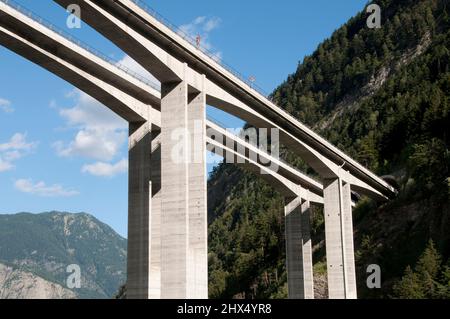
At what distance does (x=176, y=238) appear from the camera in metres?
31.4

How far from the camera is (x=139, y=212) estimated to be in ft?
125

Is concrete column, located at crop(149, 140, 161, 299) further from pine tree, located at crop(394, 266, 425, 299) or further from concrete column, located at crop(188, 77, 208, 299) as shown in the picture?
pine tree, located at crop(394, 266, 425, 299)

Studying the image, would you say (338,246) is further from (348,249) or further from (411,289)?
(411,289)

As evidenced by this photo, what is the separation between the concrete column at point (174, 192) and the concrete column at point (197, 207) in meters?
0.71

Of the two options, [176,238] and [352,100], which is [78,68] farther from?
[352,100]

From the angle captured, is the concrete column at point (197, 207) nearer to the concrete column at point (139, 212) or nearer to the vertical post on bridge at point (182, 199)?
the vertical post on bridge at point (182, 199)

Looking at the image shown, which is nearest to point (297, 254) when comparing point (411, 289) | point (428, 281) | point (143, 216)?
point (411, 289)

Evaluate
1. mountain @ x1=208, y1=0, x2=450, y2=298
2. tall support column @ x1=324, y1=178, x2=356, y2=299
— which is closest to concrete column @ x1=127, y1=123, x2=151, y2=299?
mountain @ x1=208, y1=0, x2=450, y2=298

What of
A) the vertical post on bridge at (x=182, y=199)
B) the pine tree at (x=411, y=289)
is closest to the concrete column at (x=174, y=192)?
the vertical post on bridge at (x=182, y=199)

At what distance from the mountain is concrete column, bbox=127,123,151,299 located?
79.0 ft

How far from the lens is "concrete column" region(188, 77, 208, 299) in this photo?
31.8 meters

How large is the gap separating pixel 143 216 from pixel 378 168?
56.6m

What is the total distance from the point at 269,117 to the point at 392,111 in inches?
2682
